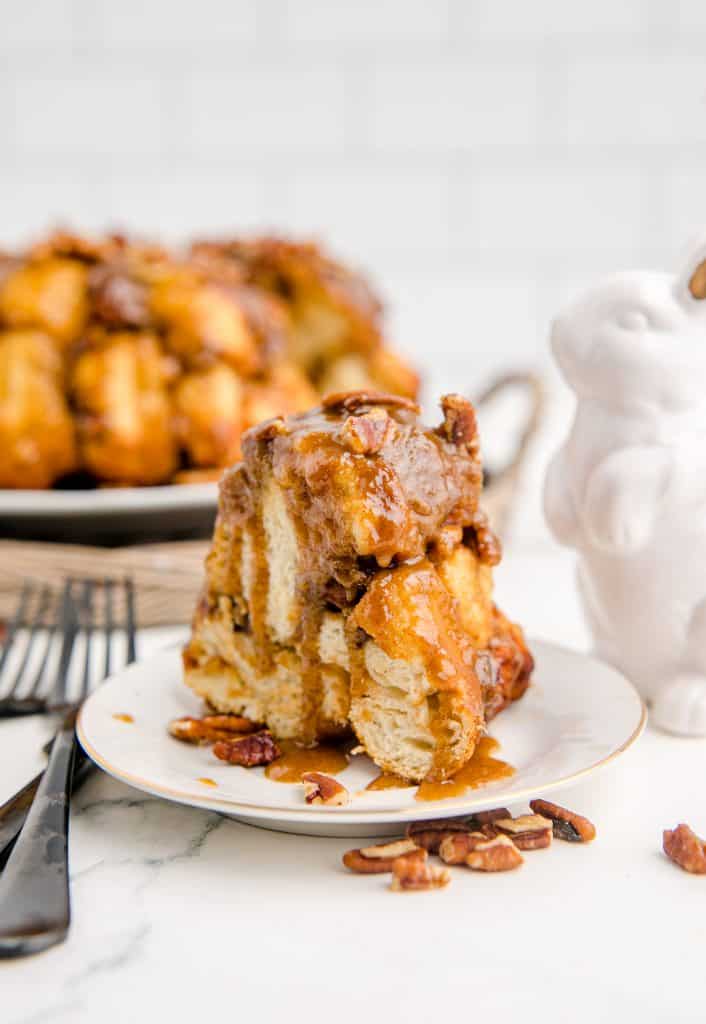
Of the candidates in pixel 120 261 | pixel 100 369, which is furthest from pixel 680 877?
pixel 120 261

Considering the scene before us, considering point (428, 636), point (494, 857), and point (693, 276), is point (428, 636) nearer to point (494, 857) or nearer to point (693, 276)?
point (494, 857)

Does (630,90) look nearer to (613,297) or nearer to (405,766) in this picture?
(613,297)

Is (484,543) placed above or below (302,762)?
above

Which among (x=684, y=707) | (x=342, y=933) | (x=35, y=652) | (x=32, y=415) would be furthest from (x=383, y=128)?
(x=342, y=933)

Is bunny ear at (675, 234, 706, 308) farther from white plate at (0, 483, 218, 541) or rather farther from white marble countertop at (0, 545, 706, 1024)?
white plate at (0, 483, 218, 541)

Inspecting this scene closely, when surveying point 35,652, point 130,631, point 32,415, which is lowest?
point 35,652

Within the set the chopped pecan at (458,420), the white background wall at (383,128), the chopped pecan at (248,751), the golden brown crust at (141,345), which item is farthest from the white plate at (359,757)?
the white background wall at (383,128)

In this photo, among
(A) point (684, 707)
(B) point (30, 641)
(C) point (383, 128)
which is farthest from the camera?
(C) point (383, 128)
